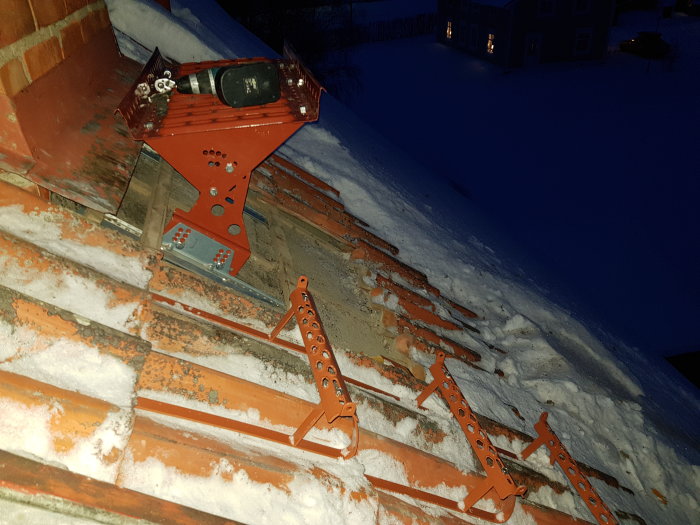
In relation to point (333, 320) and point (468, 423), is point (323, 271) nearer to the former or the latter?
point (333, 320)

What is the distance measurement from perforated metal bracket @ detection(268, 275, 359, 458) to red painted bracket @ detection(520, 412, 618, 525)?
1440 millimetres

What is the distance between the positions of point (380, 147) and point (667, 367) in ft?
16.4

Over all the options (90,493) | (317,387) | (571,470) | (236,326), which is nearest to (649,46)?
(571,470)

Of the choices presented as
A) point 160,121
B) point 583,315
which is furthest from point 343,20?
point 160,121

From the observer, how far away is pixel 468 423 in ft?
8.02

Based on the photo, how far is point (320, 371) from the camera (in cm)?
193

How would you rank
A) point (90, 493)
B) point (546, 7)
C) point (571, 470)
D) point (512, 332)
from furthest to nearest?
point (546, 7), point (512, 332), point (571, 470), point (90, 493)

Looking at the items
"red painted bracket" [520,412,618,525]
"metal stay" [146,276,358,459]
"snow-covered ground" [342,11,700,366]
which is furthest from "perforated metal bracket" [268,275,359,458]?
"snow-covered ground" [342,11,700,366]

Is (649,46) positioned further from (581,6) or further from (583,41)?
(581,6)

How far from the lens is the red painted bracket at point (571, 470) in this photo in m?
2.65

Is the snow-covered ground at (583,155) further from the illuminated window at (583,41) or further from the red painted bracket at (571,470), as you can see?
the red painted bracket at (571,470)

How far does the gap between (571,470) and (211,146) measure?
2674mm

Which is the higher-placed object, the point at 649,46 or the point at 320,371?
the point at 320,371

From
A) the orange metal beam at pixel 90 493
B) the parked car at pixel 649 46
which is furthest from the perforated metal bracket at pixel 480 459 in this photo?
the parked car at pixel 649 46
